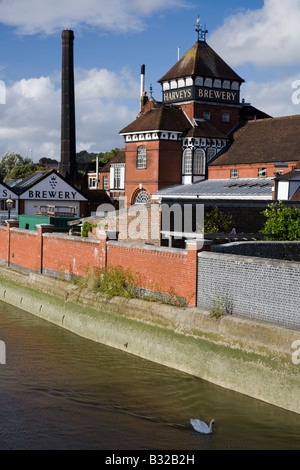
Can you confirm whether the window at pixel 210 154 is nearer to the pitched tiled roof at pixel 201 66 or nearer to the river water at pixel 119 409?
the pitched tiled roof at pixel 201 66

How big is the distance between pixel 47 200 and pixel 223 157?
1803 cm

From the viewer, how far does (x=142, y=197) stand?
43719 millimetres

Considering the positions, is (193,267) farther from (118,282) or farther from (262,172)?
(262,172)

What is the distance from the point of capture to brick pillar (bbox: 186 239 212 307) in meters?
15.1

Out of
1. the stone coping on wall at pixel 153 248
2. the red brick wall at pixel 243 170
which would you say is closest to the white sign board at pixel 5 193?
the red brick wall at pixel 243 170

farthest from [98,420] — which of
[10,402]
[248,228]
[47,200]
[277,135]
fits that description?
[47,200]

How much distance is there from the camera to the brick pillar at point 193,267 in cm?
1512

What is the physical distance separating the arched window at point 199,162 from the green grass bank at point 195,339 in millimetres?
23798

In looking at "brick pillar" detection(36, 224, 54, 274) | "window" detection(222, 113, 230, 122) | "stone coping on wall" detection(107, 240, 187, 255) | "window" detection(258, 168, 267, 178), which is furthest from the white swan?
"window" detection(222, 113, 230, 122)

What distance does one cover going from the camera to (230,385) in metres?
12.8

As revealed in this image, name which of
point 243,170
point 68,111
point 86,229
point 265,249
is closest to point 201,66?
point 243,170

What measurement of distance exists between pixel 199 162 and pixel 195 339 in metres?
30.2

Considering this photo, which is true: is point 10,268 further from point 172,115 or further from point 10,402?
point 172,115

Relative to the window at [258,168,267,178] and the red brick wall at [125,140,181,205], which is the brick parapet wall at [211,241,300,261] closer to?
the window at [258,168,267,178]
